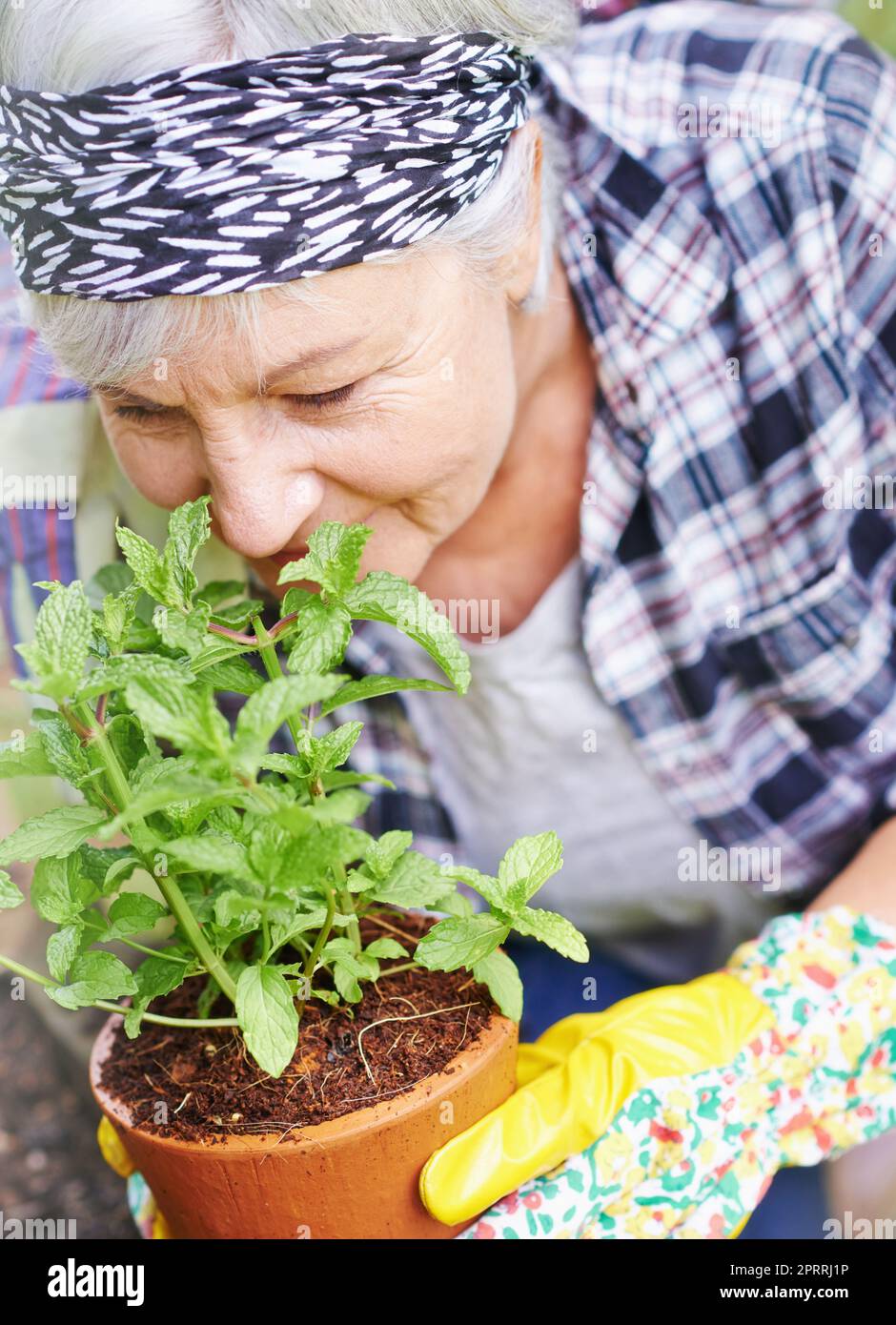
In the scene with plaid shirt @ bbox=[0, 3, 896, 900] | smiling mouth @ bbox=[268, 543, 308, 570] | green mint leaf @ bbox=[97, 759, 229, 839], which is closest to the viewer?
green mint leaf @ bbox=[97, 759, 229, 839]

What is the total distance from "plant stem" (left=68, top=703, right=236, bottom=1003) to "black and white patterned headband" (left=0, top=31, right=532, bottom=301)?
33 centimetres

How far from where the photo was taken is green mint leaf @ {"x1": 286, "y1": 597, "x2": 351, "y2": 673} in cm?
70

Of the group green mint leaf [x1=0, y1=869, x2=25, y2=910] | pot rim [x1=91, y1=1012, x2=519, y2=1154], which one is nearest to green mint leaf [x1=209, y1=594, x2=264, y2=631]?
green mint leaf [x1=0, y1=869, x2=25, y2=910]

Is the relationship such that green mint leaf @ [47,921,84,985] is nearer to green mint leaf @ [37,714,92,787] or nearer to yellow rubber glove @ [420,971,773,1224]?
green mint leaf @ [37,714,92,787]

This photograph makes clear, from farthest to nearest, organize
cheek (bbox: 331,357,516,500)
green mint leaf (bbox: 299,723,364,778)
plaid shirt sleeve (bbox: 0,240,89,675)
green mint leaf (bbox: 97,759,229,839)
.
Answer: plaid shirt sleeve (bbox: 0,240,89,675) < cheek (bbox: 331,357,516,500) < green mint leaf (bbox: 299,723,364,778) < green mint leaf (bbox: 97,759,229,839)

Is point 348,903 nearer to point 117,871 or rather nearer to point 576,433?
point 117,871

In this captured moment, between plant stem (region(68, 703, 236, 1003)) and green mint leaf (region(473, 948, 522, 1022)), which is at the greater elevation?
plant stem (region(68, 703, 236, 1003))

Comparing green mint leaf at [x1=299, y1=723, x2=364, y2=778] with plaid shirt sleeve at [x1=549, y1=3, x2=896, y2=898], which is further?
plaid shirt sleeve at [x1=549, y1=3, x2=896, y2=898]

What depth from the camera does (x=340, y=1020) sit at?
81cm

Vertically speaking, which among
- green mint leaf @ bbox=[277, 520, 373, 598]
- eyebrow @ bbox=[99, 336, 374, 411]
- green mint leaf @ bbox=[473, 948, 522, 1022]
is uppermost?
eyebrow @ bbox=[99, 336, 374, 411]

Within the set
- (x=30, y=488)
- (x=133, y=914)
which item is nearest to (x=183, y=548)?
(x=133, y=914)

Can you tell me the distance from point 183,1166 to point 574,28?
106cm

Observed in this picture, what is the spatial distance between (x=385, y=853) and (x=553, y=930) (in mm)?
121
